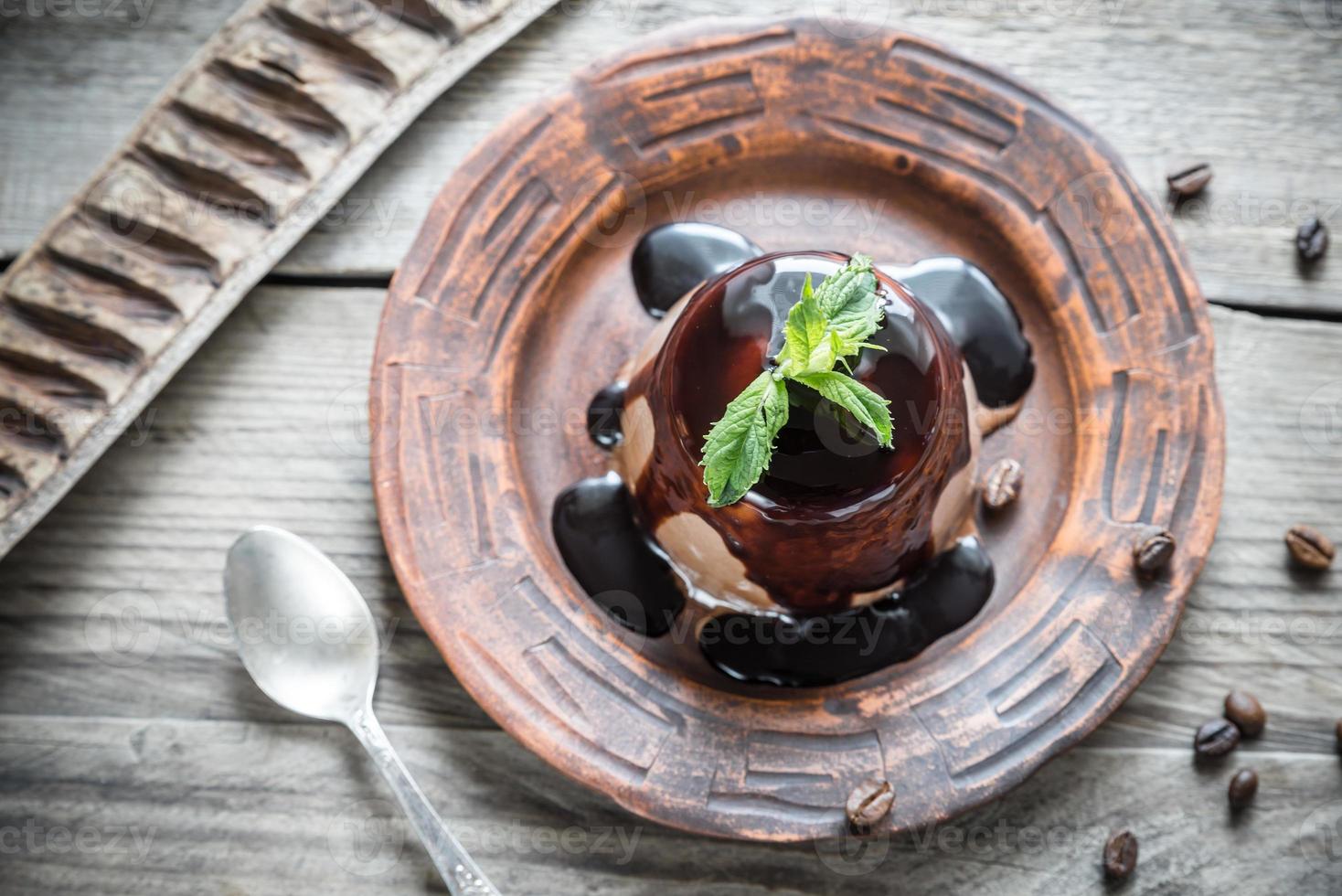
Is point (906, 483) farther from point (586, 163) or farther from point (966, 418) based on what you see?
point (586, 163)

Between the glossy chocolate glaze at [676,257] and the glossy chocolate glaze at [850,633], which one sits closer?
the glossy chocolate glaze at [850,633]

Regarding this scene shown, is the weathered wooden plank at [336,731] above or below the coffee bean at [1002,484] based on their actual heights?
below

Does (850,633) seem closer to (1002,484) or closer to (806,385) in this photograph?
(1002,484)

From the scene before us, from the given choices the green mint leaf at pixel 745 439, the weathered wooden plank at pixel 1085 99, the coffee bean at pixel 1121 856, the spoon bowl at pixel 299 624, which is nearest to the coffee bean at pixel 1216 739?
the coffee bean at pixel 1121 856

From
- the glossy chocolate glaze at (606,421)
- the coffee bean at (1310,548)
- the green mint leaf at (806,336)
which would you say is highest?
the green mint leaf at (806,336)

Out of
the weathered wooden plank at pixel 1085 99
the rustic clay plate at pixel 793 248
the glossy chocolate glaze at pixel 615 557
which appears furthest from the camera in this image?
the weathered wooden plank at pixel 1085 99

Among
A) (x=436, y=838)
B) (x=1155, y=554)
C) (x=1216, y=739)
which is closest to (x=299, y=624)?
(x=436, y=838)

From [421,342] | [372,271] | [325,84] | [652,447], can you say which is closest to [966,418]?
[652,447]

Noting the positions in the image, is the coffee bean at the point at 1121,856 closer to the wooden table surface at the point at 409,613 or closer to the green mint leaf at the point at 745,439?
the wooden table surface at the point at 409,613
